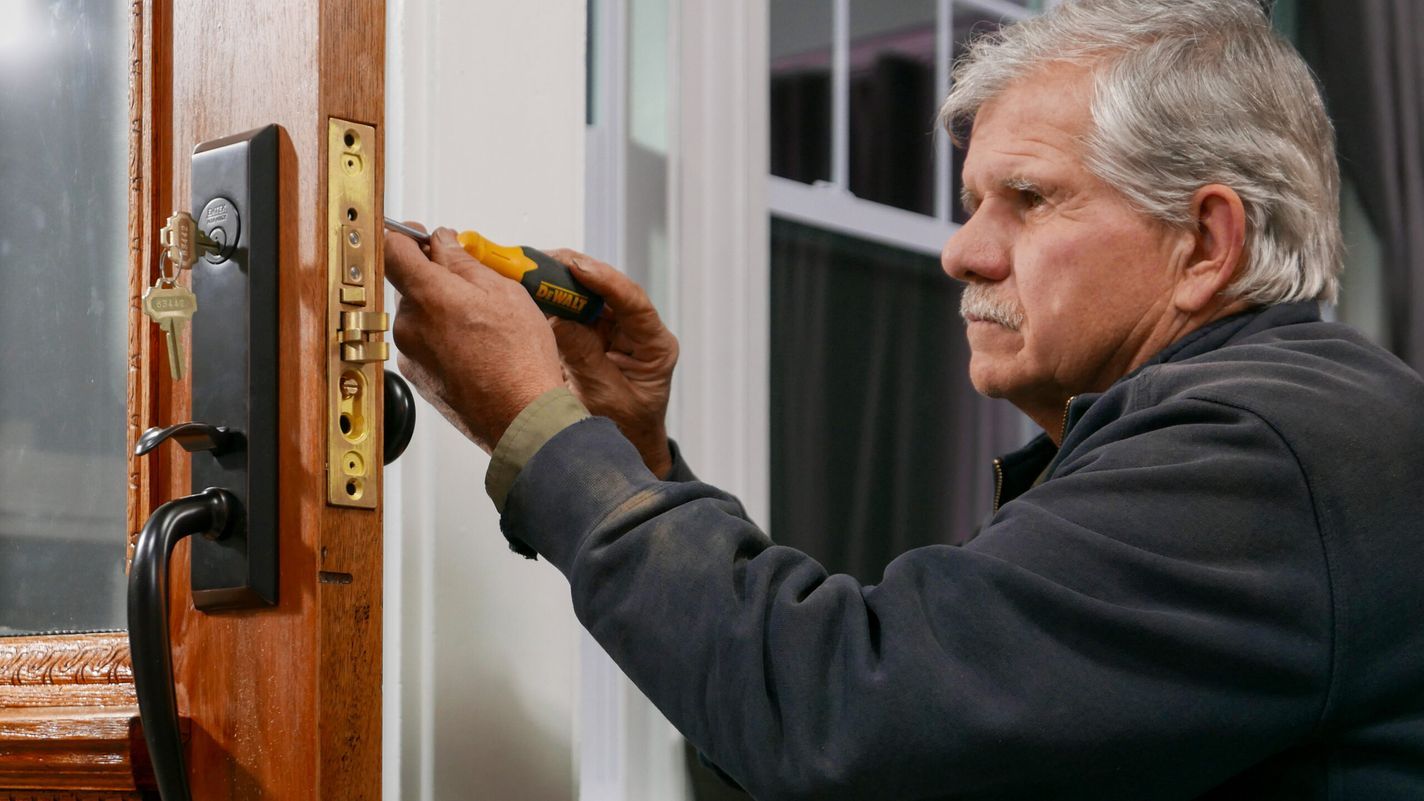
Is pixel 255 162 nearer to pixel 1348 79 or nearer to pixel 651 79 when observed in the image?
pixel 651 79

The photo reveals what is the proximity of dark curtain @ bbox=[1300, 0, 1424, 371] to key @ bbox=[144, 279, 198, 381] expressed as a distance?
2551mm

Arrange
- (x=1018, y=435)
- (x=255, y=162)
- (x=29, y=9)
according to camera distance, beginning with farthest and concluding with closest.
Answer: (x=1018, y=435) → (x=29, y=9) → (x=255, y=162)

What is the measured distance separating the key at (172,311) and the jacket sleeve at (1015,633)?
0.77 ft

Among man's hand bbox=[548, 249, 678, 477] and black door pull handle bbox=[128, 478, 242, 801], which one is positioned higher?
man's hand bbox=[548, 249, 678, 477]

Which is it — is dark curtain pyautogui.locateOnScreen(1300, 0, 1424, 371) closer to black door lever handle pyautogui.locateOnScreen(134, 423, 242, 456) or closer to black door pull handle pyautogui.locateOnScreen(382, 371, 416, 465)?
black door pull handle pyautogui.locateOnScreen(382, 371, 416, 465)

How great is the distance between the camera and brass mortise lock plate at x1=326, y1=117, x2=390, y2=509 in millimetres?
671

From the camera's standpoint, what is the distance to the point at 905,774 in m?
0.73

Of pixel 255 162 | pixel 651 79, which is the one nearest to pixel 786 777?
pixel 255 162

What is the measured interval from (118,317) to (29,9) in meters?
0.24

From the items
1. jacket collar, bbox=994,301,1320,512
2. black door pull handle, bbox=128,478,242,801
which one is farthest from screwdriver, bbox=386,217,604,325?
jacket collar, bbox=994,301,1320,512

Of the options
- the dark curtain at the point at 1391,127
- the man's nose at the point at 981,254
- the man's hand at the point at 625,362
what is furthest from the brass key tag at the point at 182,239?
the dark curtain at the point at 1391,127

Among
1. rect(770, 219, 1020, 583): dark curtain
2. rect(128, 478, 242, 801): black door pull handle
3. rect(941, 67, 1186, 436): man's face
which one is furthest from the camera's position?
rect(770, 219, 1020, 583): dark curtain

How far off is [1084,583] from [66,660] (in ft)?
2.05

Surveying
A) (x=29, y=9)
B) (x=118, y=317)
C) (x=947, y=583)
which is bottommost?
(x=947, y=583)
